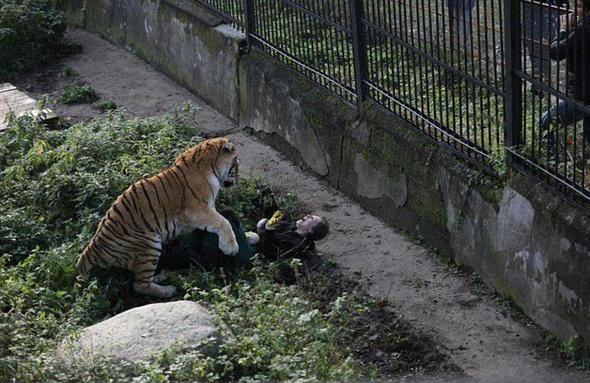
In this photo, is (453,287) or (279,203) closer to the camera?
(453,287)

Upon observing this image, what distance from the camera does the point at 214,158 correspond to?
335 inches

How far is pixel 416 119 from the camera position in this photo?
8688 mm

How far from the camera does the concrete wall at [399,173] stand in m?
7.04

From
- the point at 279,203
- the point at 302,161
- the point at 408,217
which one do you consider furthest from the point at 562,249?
the point at 302,161

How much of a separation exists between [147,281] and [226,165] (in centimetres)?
109

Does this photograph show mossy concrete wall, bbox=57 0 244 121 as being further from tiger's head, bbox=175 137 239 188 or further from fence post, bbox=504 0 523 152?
fence post, bbox=504 0 523 152

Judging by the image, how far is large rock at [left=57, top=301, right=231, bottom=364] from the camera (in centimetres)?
636

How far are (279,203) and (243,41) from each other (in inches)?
91.3

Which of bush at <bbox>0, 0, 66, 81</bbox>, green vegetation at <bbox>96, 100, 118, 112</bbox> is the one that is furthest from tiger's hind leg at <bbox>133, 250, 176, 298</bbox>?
bush at <bbox>0, 0, 66, 81</bbox>

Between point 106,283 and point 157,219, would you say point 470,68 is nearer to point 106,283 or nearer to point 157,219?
point 157,219

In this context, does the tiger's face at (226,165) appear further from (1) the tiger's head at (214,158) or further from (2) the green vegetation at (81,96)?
(2) the green vegetation at (81,96)

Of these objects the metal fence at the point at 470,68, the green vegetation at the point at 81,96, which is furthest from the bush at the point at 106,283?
the green vegetation at the point at 81,96

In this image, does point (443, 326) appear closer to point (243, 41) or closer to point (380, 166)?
point (380, 166)

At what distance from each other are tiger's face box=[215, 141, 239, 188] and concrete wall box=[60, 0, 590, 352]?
1089mm
